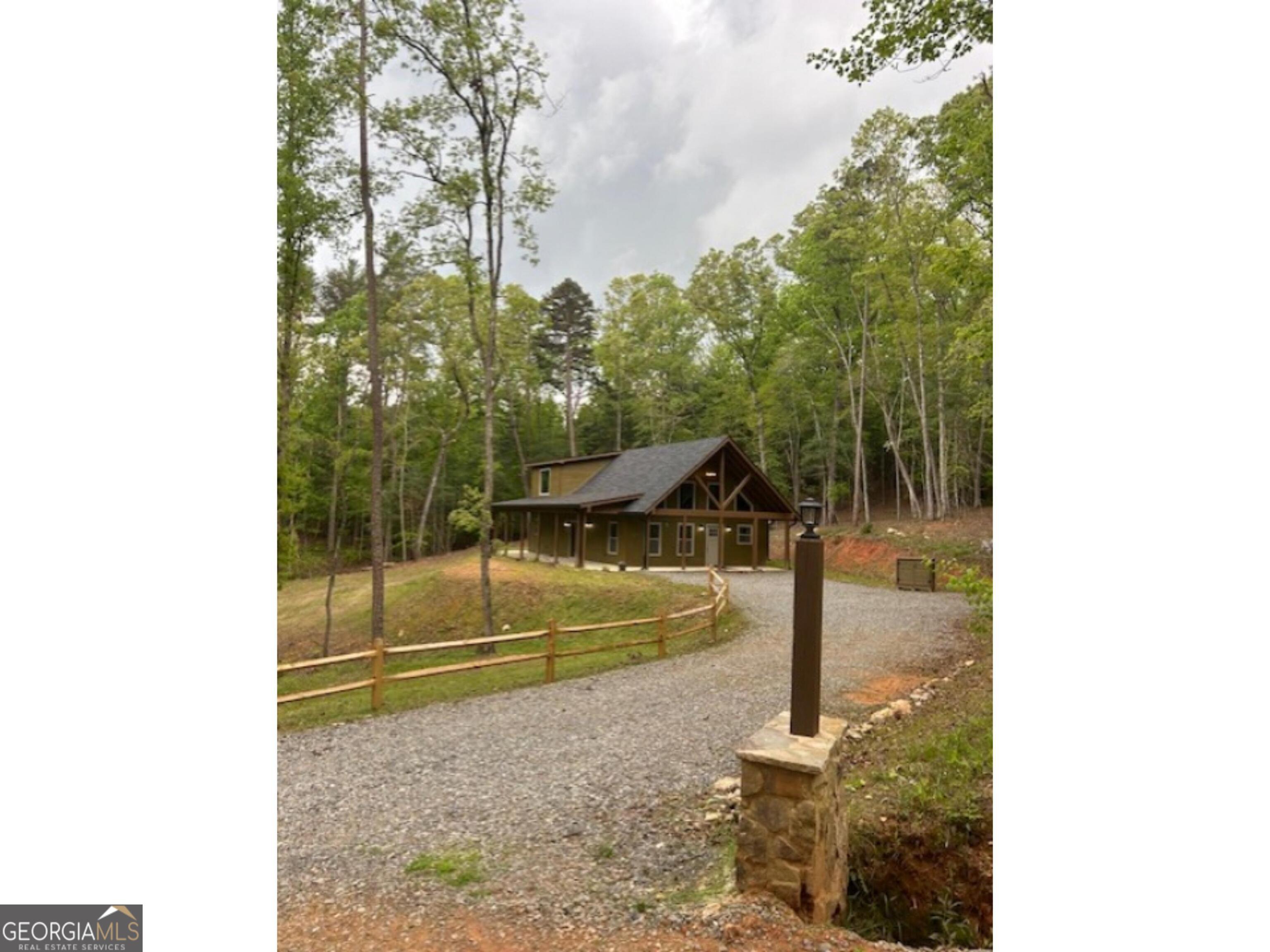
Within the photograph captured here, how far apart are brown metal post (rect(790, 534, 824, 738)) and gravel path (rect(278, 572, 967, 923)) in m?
1.08

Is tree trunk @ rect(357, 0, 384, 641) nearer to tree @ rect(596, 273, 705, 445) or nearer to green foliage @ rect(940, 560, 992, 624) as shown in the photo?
green foliage @ rect(940, 560, 992, 624)

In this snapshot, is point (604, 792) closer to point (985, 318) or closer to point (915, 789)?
point (915, 789)

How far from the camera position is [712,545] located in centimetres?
1986

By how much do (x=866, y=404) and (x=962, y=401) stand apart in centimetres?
502

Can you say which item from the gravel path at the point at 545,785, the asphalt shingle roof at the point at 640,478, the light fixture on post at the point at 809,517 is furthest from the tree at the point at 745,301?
the light fixture on post at the point at 809,517

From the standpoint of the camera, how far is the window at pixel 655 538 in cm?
1914

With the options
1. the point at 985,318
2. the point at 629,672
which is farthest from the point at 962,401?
the point at 629,672

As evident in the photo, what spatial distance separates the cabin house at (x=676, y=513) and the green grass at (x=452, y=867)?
47.8 ft

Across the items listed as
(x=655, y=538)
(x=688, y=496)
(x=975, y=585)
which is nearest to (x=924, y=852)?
(x=975, y=585)

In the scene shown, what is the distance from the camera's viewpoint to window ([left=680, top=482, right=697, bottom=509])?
63.7 feet

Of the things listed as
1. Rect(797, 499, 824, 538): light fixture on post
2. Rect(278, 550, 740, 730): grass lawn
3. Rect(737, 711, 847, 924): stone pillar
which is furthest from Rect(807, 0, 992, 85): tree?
Rect(278, 550, 740, 730): grass lawn

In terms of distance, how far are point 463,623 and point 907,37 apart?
13814 mm

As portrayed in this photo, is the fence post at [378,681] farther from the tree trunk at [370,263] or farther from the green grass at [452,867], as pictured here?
the green grass at [452,867]

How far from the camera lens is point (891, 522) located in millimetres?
23625
